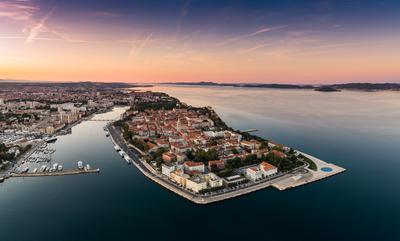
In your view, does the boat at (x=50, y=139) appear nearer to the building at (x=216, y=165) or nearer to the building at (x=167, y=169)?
the building at (x=167, y=169)

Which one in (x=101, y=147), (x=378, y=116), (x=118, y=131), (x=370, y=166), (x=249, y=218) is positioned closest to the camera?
(x=249, y=218)

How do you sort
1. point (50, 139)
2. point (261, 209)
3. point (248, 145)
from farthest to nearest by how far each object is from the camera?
point (50, 139)
point (248, 145)
point (261, 209)

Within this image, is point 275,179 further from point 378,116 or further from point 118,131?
point 378,116

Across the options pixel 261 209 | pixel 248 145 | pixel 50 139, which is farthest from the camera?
pixel 50 139

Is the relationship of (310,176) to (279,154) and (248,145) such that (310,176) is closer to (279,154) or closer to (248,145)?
(279,154)

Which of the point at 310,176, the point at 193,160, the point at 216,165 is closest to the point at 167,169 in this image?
the point at 193,160

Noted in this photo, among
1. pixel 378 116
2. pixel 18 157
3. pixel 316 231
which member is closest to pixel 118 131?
pixel 18 157
